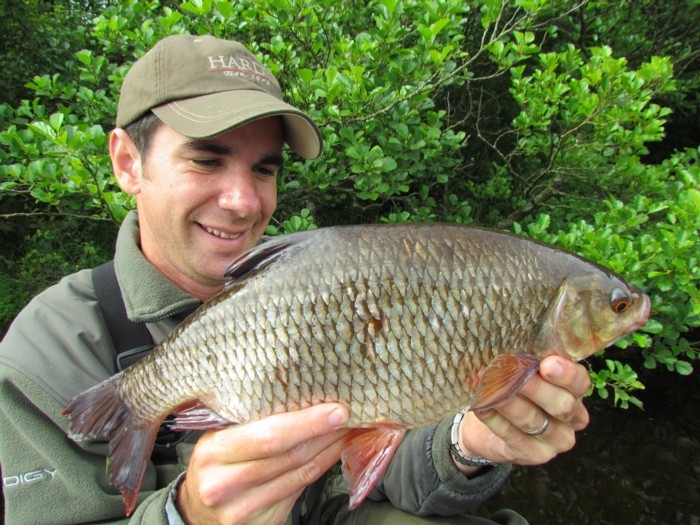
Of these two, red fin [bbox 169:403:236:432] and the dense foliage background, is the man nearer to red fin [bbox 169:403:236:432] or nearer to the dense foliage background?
red fin [bbox 169:403:236:432]

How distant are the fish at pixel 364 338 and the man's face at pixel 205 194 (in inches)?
14.0

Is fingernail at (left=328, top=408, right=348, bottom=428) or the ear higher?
the ear

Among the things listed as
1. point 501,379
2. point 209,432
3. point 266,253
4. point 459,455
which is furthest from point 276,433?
point 459,455

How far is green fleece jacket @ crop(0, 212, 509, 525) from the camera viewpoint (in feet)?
3.86

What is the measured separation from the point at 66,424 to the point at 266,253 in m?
0.70

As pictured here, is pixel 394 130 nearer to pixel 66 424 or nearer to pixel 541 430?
pixel 541 430

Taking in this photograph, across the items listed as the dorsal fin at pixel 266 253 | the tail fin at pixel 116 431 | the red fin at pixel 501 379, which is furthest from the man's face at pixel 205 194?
the red fin at pixel 501 379

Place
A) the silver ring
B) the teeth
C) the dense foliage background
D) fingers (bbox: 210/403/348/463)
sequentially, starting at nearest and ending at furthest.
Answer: fingers (bbox: 210/403/348/463)
the silver ring
the teeth
the dense foliage background

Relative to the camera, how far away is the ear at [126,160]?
1.54 metres

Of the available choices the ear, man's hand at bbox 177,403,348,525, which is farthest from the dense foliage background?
man's hand at bbox 177,403,348,525

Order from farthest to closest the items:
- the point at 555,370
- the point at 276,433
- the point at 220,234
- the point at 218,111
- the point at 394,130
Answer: the point at 394,130 < the point at 220,234 < the point at 218,111 < the point at 555,370 < the point at 276,433

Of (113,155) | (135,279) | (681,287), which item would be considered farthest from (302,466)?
(681,287)

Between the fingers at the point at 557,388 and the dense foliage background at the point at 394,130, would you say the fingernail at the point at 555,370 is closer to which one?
the fingers at the point at 557,388

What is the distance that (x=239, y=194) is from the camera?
4.69ft
